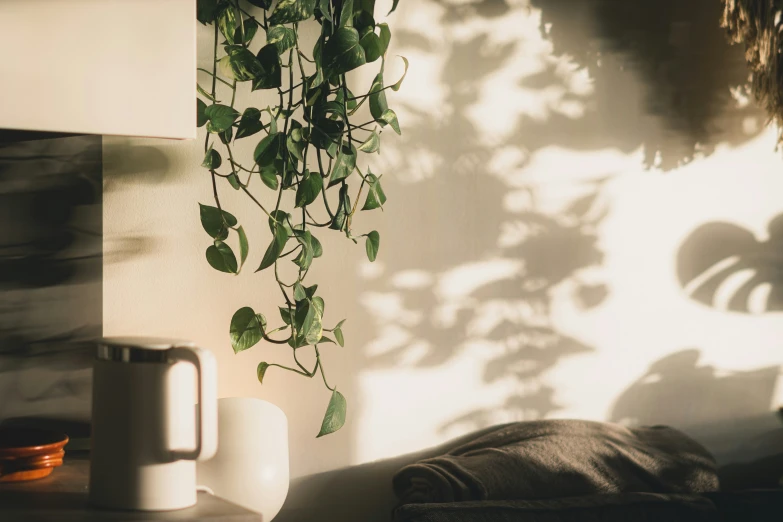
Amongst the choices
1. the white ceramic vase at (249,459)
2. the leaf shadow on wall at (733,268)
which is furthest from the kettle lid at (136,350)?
the leaf shadow on wall at (733,268)

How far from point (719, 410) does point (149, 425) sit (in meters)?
1.67

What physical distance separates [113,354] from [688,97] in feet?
5.59

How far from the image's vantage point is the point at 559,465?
1757 millimetres

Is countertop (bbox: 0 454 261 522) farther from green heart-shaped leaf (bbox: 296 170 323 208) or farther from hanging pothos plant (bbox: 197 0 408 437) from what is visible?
green heart-shaped leaf (bbox: 296 170 323 208)

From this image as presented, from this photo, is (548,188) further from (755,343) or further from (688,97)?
(755,343)

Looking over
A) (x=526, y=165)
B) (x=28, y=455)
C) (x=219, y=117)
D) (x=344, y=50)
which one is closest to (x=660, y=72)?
(x=526, y=165)

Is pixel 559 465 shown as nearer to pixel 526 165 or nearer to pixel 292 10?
pixel 526 165

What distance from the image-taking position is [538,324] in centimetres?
202

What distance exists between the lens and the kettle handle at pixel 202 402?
1.11m

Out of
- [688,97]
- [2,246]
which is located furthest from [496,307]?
[2,246]

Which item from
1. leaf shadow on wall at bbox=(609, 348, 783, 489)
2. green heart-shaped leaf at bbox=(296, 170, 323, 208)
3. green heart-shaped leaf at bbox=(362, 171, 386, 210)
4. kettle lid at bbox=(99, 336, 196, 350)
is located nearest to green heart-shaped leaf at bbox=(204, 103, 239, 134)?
green heart-shaped leaf at bbox=(296, 170, 323, 208)

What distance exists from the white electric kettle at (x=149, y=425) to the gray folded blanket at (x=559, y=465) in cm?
68

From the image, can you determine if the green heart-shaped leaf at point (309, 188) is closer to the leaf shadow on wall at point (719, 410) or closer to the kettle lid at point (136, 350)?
the kettle lid at point (136, 350)

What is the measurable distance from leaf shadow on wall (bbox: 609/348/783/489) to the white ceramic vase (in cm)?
97
